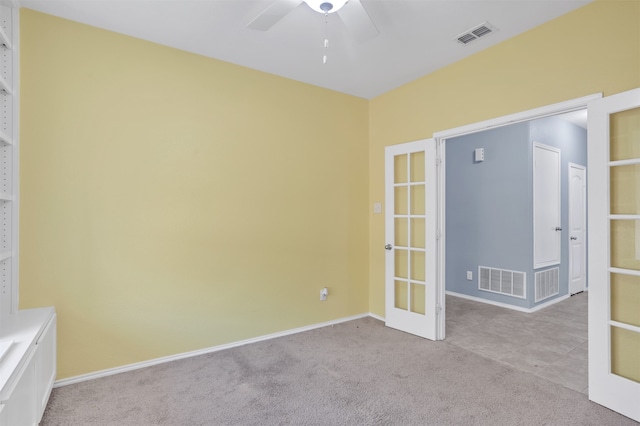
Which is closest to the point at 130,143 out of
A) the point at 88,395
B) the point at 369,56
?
the point at 88,395

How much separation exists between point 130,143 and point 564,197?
5872 mm

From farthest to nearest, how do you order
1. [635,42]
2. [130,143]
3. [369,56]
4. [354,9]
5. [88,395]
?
[369,56] → [130,143] → [88,395] → [635,42] → [354,9]

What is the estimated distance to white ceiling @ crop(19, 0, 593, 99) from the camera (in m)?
2.26

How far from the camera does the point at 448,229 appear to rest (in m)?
5.23

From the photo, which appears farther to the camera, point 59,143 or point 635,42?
point 59,143

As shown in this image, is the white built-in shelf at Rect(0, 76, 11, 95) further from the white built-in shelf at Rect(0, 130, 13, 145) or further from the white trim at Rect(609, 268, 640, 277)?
the white trim at Rect(609, 268, 640, 277)

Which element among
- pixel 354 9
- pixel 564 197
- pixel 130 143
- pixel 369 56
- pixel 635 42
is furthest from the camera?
pixel 564 197

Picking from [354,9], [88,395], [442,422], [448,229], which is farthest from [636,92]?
[88,395]

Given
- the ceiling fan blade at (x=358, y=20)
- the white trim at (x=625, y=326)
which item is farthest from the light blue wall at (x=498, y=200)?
the ceiling fan blade at (x=358, y=20)

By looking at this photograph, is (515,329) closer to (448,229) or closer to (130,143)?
(448,229)

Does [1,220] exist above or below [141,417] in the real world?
above

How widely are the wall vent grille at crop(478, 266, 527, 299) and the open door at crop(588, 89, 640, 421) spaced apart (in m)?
2.29

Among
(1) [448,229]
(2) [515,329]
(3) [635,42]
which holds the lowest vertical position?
(2) [515,329]

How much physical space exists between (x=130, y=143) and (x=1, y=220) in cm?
99
